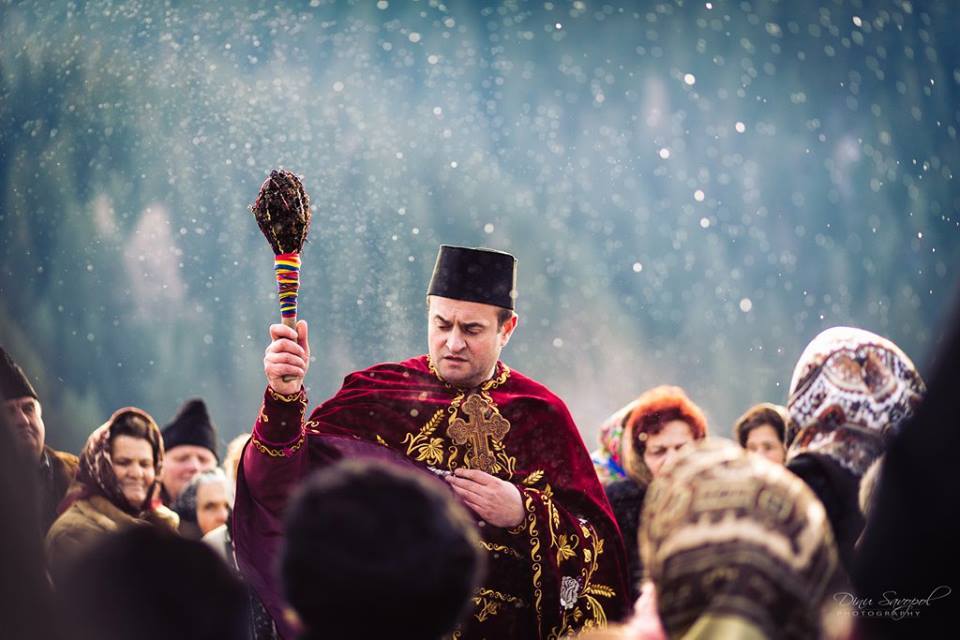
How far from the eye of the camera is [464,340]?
13.3 ft

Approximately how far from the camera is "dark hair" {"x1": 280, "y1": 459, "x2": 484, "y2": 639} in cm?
146

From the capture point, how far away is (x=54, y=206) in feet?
38.6

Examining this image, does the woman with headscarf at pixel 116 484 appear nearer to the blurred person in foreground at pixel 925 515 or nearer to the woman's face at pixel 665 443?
the woman's face at pixel 665 443

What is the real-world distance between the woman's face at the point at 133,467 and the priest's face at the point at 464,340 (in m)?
1.98

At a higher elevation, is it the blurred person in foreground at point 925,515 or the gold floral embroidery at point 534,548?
the blurred person in foreground at point 925,515

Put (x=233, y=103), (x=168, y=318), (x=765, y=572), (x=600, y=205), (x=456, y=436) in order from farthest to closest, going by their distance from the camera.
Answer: (x=600, y=205), (x=168, y=318), (x=233, y=103), (x=456, y=436), (x=765, y=572)

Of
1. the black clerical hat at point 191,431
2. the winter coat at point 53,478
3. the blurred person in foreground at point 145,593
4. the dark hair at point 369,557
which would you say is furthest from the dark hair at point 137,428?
the dark hair at point 369,557

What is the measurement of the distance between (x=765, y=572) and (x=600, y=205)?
485 inches

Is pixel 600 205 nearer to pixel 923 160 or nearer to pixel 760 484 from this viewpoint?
pixel 923 160

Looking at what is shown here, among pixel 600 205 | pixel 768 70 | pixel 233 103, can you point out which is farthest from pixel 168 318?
pixel 768 70

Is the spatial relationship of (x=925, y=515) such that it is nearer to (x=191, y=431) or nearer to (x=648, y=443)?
(x=648, y=443)

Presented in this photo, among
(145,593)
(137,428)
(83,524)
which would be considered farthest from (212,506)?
(145,593)

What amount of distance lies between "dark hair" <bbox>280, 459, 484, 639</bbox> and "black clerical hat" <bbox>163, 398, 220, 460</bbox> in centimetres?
579

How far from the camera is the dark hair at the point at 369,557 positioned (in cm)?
146
